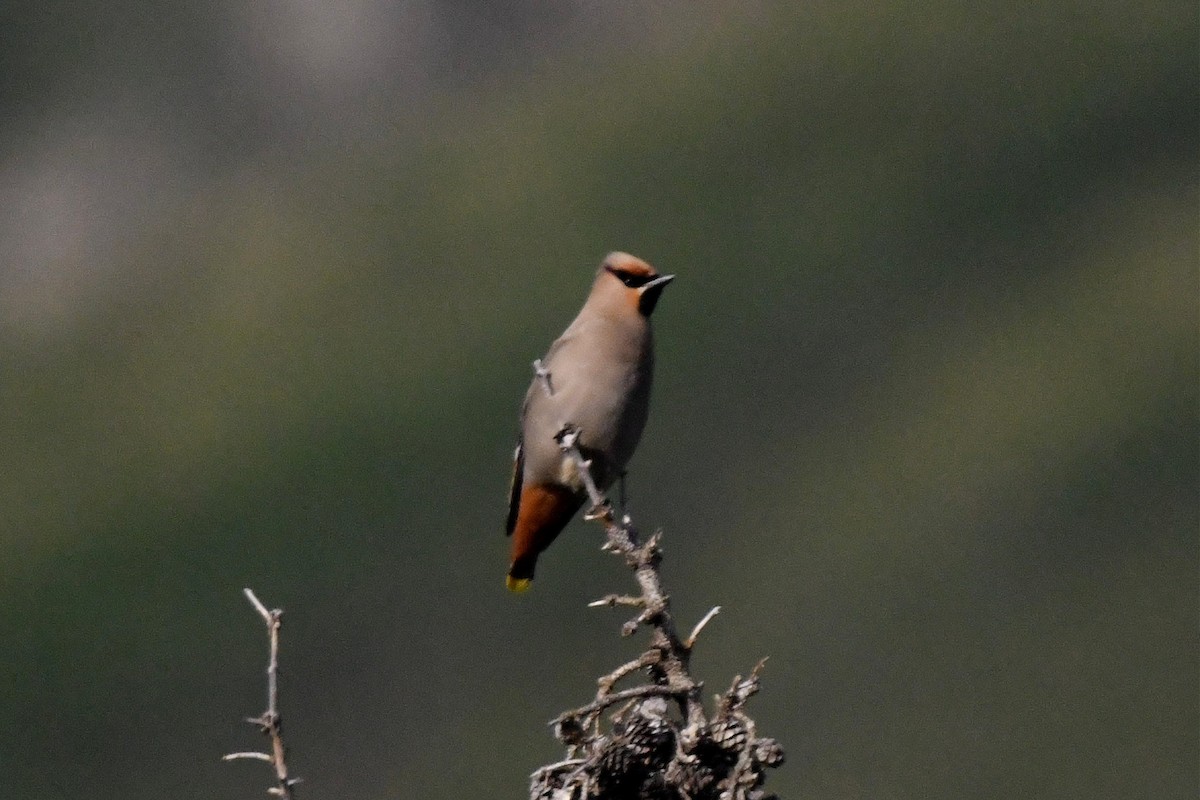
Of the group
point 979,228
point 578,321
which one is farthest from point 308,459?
point 578,321

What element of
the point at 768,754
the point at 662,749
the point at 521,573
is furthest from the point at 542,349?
the point at 768,754

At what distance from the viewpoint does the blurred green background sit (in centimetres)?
2034

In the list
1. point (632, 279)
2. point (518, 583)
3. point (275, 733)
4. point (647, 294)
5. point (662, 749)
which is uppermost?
point (632, 279)

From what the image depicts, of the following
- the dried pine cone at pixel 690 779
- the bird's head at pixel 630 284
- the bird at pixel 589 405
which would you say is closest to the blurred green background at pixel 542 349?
the bird at pixel 589 405

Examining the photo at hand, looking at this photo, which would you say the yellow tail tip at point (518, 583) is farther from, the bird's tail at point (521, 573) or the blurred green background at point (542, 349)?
the blurred green background at point (542, 349)

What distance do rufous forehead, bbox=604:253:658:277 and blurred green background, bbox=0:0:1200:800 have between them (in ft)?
33.6

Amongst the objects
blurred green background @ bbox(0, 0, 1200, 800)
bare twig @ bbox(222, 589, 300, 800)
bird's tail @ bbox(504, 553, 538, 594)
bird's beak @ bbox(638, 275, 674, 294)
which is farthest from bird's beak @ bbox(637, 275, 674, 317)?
blurred green background @ bbox(0, 0, 1200, 800)

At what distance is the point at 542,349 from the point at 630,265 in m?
18.6

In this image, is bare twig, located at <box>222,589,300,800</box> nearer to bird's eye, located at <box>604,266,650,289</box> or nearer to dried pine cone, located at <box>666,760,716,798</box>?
dried pine cone, located at <box>666,760,716,798</box>

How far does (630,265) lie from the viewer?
22.5 feet

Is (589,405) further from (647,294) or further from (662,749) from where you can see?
(662,749)

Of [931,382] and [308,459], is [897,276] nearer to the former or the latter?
[931,382]

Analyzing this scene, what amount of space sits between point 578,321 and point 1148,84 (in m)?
27.1

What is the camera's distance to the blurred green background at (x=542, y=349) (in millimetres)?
20344
